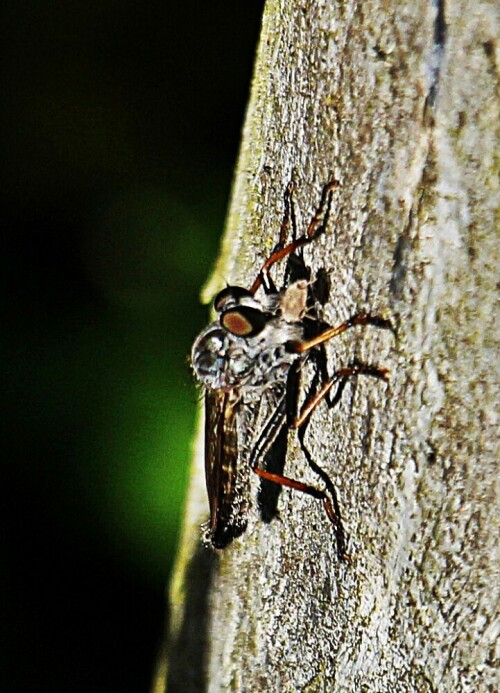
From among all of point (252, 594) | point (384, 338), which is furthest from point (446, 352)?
point (252, 594)

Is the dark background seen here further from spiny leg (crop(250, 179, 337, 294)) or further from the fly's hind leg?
the fly's hind leg

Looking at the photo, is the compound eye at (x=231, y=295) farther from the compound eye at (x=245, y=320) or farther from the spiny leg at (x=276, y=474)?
the spiny leg at (x=276, y=474)

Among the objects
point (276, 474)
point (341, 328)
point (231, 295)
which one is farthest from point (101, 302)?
point (341, 328)

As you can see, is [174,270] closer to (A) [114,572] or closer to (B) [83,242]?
(B) [83,242]

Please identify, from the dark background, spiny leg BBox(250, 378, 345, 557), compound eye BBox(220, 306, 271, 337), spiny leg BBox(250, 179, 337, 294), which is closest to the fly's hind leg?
spiny leg BBox(250, 378, 345, 557)

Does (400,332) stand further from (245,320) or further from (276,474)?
(245,320)

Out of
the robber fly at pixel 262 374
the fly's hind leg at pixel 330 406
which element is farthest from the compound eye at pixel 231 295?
the fly's hind leg at pixel 330 406

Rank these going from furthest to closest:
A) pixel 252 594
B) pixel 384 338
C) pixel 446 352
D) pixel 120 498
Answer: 1. pixel 120 498
2. pixel 252 594
3. pixel 384 338
4. pixel 446 352
